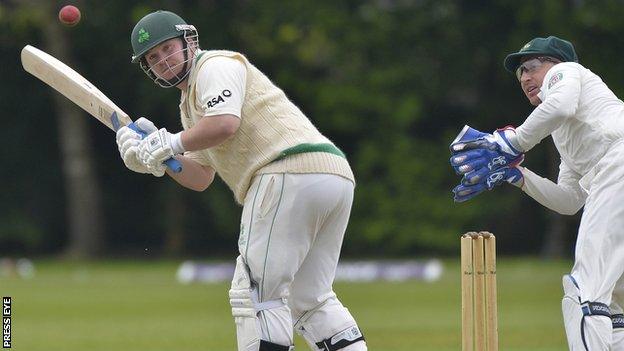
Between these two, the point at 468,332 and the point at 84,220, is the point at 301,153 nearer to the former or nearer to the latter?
the point at 468,332

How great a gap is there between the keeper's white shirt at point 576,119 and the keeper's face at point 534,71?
0.12 meters

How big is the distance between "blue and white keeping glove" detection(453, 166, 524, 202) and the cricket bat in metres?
1.36

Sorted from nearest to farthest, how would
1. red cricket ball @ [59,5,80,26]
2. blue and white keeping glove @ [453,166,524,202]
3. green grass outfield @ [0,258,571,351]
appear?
blue and white keeping glove @ [453,166,524,202], red cricket ball @ [59,5,80,26], green grass outfield @ [0,258,571,351]

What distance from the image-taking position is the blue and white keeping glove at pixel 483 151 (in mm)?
5199

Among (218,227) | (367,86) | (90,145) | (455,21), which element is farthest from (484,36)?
(90,145)

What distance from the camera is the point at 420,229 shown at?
67.4ft

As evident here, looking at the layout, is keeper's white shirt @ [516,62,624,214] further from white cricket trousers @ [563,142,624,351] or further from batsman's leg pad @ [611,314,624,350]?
batsman's leg pad @ [611,314,624,350]

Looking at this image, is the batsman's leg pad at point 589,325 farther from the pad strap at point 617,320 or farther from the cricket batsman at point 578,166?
the pad strap at point 617,320

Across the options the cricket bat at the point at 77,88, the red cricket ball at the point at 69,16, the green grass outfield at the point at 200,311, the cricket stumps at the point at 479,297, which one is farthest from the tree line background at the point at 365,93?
the cricket stumps at the point at 479,297

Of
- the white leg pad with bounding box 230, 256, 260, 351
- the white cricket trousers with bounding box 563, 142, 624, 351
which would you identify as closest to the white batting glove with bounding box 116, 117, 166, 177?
the white leg pad with bounding box 230, 256, 260, 351

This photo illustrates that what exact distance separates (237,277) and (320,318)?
1.26 feet

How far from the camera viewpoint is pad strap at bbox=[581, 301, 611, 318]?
4.91 metres

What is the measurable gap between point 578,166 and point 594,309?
624 mm

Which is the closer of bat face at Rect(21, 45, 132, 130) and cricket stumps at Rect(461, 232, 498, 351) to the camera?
cricket stumps at Rect(461, 232, 498, 351)
